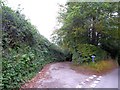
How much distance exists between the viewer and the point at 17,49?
4.95 m

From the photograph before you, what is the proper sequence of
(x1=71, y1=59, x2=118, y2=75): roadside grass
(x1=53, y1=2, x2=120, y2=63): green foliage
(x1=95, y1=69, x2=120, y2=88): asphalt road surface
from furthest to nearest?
(x1=53, y1=2, x2=120, y2=63): green foliage < (x1=71, y1=59, x2=118, y2=75): roadside grass < (x1=95, y1=69, x2=120, y2=88): asphalt road surface

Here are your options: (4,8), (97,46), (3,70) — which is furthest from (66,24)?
(3,70)

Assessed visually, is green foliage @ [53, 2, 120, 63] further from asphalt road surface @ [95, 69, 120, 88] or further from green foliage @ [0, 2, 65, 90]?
green foliage @ [0, 2, 65, 90]

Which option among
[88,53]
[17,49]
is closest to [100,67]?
[88,53]

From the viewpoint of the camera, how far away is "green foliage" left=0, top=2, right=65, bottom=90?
3.90m

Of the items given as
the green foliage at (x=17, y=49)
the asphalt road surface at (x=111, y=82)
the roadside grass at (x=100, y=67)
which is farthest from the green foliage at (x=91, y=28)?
the green foliage at (x=17, y=49)

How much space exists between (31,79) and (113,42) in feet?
7.11

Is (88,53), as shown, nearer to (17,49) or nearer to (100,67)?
(100,67)

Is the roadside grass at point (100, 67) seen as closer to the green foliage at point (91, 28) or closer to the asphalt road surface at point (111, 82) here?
the green foliage at point (91, 28)

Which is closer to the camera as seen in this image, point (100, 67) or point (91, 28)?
point (100, 67)

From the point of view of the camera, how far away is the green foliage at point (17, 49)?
390 cm

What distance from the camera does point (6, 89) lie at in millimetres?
3592

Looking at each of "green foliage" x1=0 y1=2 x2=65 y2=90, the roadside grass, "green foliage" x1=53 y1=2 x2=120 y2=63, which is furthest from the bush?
"green foliage" x1=0 y1=2 x2=65 y2=90

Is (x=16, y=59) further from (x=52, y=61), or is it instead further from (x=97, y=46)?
(x=52, y=61)
